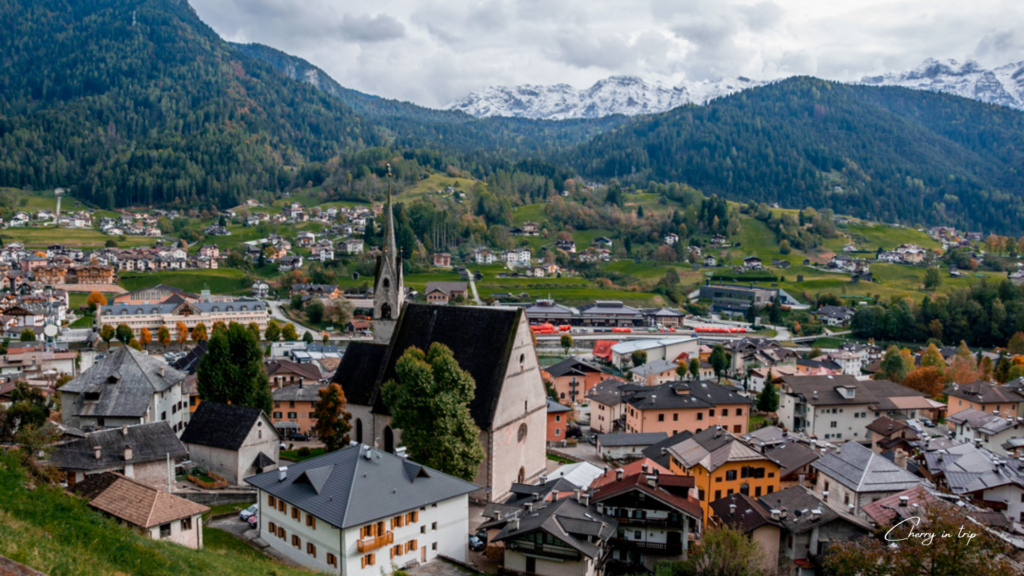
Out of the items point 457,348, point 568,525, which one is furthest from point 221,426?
point 568,525

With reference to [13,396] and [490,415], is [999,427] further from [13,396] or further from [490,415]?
[13,396]

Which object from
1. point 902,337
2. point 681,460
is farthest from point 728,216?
point 681,460

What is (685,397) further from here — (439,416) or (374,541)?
(374,541)

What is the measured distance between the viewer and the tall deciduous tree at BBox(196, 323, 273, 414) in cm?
3825

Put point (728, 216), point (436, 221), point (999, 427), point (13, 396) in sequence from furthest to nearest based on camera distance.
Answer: point (728, 216) < point (436, 221) < point (999, 427) < point (13, 396)

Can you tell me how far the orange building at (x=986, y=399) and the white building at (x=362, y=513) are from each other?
4594cm

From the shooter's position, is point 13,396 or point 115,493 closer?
point 115,493

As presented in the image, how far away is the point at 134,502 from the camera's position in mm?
22281

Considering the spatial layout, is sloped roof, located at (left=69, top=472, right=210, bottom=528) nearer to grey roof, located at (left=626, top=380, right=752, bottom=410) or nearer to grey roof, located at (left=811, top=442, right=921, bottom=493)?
grey roof, located at (left=811, top=442, right=921, bottom=493)

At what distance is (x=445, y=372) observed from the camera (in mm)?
30406

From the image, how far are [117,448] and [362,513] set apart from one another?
42.1 feet

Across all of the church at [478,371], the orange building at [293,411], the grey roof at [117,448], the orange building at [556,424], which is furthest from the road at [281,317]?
the grey roof at [117,448]

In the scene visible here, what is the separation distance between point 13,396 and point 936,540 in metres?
46.2

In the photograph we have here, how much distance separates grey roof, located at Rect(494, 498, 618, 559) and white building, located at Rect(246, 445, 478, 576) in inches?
93.1
